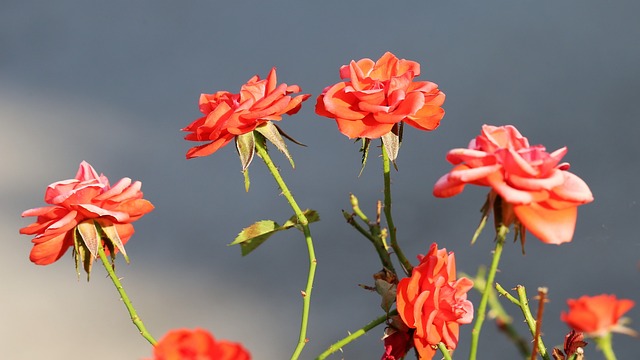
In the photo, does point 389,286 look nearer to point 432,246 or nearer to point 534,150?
point 432,246

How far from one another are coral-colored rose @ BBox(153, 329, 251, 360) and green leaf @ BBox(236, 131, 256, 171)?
0.30 meters

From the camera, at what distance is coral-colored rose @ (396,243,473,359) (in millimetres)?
543

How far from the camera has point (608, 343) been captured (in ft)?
1.10

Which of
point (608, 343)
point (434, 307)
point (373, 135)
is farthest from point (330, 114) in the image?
point (608, 343)

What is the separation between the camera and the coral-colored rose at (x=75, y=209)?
1.90ft

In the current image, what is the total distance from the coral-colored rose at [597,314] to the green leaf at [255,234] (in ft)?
1.06

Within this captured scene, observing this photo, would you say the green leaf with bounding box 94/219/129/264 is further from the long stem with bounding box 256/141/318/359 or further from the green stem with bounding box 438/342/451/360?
the green stem with bounding box 438/342/451/360

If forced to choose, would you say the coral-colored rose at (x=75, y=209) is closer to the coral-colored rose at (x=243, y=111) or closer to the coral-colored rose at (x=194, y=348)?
the coral-colored rose at (x=243, y=111)

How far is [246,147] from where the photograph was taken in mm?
605

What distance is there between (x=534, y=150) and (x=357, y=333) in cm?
18

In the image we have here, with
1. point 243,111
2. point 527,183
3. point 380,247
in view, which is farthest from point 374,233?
point 527,183

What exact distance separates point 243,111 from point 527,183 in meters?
0.25

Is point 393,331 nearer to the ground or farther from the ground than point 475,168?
nearer to the ground

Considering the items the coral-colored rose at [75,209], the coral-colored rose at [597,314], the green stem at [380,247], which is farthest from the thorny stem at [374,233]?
the coral-colored rose at [597,314]
